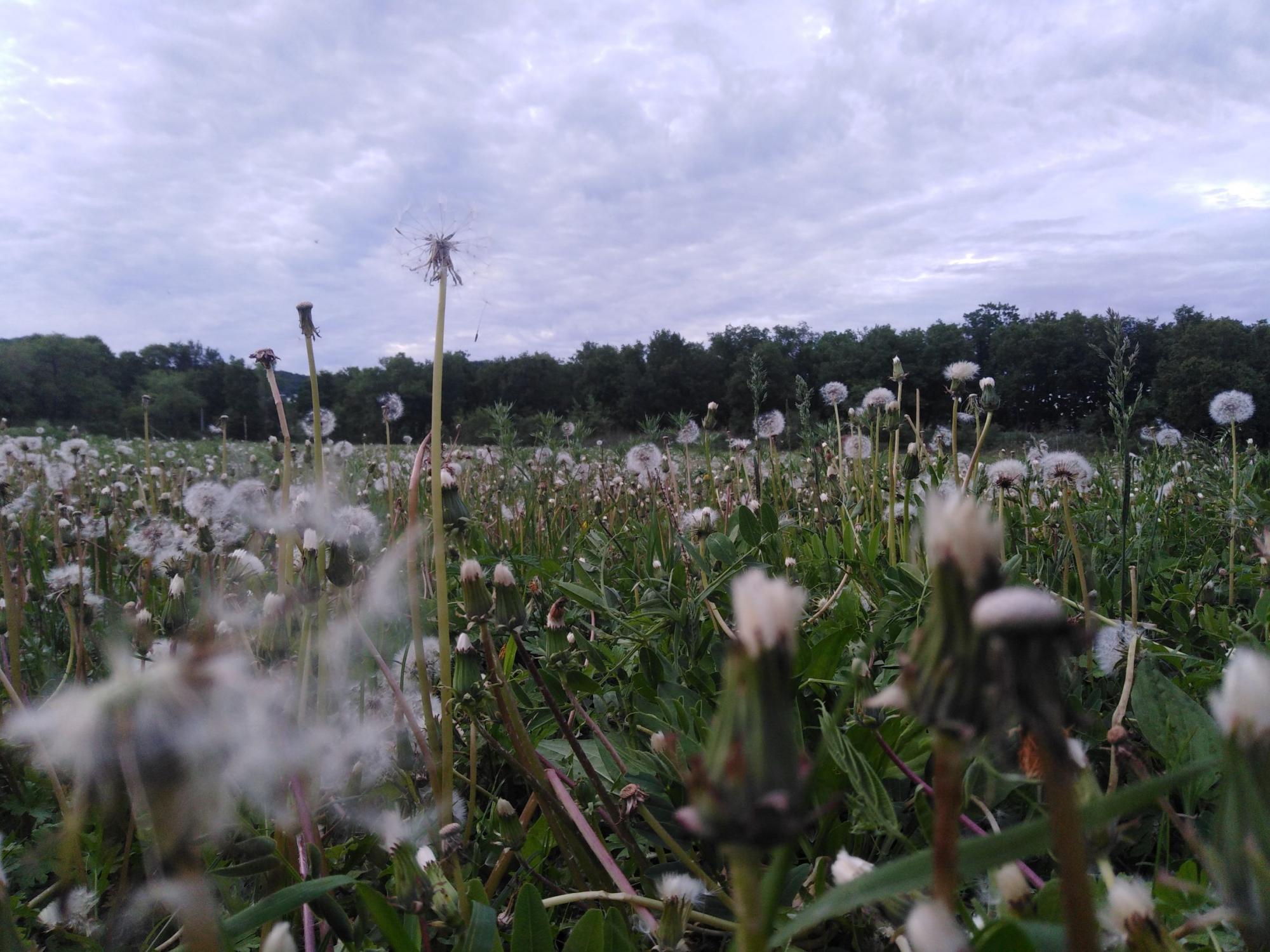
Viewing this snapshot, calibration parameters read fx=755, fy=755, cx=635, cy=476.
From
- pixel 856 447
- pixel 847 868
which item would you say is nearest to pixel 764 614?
pixel 847 868

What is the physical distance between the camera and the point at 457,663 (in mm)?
1089

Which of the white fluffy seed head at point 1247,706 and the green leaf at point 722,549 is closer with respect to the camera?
the white fluffy seed head at point 1247,706

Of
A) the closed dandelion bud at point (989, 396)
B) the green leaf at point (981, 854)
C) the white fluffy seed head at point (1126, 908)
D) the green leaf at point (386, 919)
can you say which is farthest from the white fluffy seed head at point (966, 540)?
the closed dandelion bud at point (989, 396)

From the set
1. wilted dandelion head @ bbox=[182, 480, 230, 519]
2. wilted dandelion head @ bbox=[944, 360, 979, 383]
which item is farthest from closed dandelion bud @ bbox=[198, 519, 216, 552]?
wilted dandelion head @ bbox=[944, 360, 979, 383]

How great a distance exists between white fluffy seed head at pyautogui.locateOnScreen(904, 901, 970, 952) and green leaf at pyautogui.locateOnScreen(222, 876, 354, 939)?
0.49m

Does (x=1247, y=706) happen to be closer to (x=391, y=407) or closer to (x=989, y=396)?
(x=989, y=396)

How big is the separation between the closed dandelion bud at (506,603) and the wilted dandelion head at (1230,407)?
14.8ft

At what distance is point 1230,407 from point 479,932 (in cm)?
509

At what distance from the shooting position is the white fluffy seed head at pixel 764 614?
1.04ft

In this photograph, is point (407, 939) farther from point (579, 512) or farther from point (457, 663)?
point (579, 512)

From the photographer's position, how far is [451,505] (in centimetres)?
124

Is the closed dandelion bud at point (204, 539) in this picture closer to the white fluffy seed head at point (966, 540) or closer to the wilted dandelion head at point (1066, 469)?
the white fluffy seed head at point (966, 540)

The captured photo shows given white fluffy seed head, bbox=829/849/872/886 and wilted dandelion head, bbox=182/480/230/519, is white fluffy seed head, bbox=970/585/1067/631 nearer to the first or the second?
white fluffy seed head, bbox=829/849/872/886

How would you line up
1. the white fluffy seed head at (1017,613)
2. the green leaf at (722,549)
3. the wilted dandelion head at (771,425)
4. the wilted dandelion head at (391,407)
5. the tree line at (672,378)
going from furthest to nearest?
the tree line at (672,378)
the wilted dandelion head at (771,425)
the wilted dandelion head at (391,407)
the green leaf at (722,549)
the white fluffy seed head at (1017,613)
